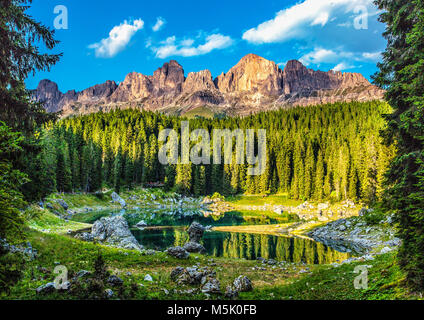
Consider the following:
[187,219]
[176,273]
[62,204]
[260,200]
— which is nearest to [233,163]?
[260,200]

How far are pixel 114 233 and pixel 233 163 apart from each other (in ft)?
258

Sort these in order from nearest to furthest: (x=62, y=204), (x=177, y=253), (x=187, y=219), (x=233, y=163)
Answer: (x=177, y=253), (x=62, y=204), (x=187, y=219), (x=233, y=163)

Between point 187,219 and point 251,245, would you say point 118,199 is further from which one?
point 251,245

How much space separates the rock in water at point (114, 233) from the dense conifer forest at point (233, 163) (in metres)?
26.9

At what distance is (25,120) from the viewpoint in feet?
33.1

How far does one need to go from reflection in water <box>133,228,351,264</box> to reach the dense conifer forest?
20296 mm

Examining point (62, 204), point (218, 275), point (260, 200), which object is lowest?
point (260, 200)

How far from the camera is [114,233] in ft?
89.0

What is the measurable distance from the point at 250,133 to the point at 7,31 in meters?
112

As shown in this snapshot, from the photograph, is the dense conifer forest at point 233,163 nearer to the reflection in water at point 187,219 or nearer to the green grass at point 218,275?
the reflection in water at point 187,219

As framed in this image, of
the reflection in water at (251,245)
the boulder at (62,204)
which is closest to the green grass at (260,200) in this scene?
the reflection in water at (251,245)

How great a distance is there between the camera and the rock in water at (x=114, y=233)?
25500 mm
